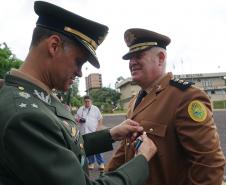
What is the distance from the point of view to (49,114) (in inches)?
71.4

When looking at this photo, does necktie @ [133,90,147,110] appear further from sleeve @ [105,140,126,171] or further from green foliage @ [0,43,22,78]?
green foliage @ [0,43,22,78]

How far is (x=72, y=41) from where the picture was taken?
6.69 ft

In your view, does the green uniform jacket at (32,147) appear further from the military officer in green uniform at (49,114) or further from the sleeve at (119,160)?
the sleeve at (119,160)

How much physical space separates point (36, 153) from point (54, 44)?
604mm

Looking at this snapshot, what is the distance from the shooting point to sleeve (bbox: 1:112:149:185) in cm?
163

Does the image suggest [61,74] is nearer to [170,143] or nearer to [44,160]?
[44,160]

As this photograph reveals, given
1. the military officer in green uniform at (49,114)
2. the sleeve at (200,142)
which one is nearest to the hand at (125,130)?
the sleeve at (200,142)

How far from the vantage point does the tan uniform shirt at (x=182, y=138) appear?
8.82 ft

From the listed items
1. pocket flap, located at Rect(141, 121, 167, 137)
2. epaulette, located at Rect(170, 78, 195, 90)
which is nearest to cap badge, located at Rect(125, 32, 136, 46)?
epaulette, located at Rect(170, 78, 195, 90)

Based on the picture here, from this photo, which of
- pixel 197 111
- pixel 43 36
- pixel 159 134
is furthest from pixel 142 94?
pixel 43 36

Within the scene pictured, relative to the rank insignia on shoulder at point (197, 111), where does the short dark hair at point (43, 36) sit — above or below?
above

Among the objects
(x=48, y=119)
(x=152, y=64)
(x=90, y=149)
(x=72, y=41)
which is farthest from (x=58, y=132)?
(x=152, y=64)

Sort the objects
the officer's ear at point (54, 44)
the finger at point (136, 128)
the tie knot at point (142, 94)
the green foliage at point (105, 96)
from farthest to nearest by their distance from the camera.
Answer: the green foliage at point (105, 96), the tie knot at point (142, 94), the finger at point (136, 128), the officer's ear at point (54, 44)

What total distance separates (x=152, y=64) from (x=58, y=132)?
169 cm
